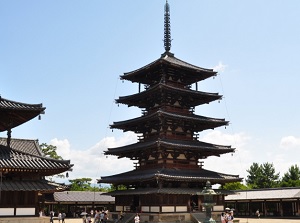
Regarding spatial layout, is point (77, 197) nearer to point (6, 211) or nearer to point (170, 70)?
point (170, 70)

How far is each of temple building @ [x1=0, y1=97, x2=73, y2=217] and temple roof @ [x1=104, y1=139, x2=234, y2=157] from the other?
18371 millimetres

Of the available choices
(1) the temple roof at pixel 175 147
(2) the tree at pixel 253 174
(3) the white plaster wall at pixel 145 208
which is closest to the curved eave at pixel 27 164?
(1) the temple roof at pixel 175 147

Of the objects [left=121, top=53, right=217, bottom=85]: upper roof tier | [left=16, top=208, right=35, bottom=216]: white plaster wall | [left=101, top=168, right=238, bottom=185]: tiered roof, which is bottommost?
[left=16, top=208, right=35, bottom=216]: white plaster wall

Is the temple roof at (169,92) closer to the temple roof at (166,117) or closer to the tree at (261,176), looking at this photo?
the temple roof at (166,117)

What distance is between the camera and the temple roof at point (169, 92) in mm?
44844

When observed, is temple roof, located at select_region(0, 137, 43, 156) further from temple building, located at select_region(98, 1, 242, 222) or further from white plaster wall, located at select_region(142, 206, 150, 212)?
white plaster wall, located at select_region(142, 206, 150, 212)

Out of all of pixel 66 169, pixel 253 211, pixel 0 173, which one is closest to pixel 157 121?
pixel 66 169

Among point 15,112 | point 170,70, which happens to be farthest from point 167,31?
point 15,112

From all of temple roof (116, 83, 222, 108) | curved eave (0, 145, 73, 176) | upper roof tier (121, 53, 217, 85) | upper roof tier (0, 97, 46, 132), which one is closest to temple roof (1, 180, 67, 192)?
curved eave (0, 145, 73, 176)

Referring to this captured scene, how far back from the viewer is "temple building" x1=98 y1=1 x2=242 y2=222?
4056 cm

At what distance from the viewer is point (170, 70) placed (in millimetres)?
47438

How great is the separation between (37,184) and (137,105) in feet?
91.2

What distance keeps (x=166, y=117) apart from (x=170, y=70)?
733cm

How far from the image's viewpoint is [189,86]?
49.6 metres
